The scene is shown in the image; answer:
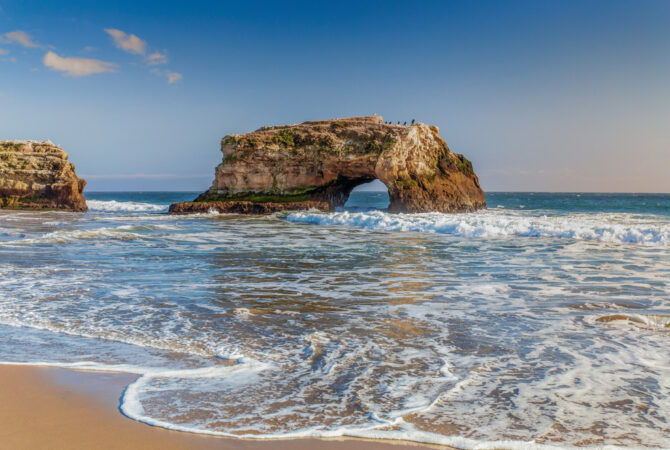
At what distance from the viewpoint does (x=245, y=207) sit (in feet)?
102

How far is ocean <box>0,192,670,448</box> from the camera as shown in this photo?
3066mm

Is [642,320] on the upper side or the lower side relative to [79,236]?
lower

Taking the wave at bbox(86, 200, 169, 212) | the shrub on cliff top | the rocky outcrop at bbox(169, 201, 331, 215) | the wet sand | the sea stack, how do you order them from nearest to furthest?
the wet sand < the sea stack < the rocky outcrop at bbox(169, 201, 331, 215) < the shrub on cliff top < the wave at bbox(86, 200, 169, 212)

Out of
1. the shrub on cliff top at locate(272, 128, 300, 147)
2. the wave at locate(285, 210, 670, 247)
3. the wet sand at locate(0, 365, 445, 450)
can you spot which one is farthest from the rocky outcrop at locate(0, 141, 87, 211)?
the wet sand at locate(0, 365, 445, 450)

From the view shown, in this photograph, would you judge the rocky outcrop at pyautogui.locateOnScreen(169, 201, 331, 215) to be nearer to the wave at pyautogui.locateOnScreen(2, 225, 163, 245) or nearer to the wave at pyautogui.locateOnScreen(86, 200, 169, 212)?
the wave at pyautogui.locateOnScreen(86, 200, 169, 212)

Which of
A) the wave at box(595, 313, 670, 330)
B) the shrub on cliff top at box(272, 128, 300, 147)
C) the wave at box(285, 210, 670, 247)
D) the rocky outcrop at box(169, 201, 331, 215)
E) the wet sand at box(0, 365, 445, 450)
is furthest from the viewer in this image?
the shrub on cliff top at box(272, 128, 300, 147)

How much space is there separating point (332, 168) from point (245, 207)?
6053 mm

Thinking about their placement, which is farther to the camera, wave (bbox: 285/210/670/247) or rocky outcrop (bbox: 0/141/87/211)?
rocky outcrop (bbox: 0/141/87/211)

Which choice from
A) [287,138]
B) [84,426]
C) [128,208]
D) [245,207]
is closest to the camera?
[84,426]

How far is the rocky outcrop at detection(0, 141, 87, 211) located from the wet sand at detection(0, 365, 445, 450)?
35.3m

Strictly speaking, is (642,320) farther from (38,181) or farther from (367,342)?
(38,181)

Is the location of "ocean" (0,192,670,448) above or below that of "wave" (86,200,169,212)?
below

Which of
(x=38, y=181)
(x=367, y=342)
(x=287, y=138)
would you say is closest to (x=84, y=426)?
(x=367, y=342)

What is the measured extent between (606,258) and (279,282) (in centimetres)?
763
